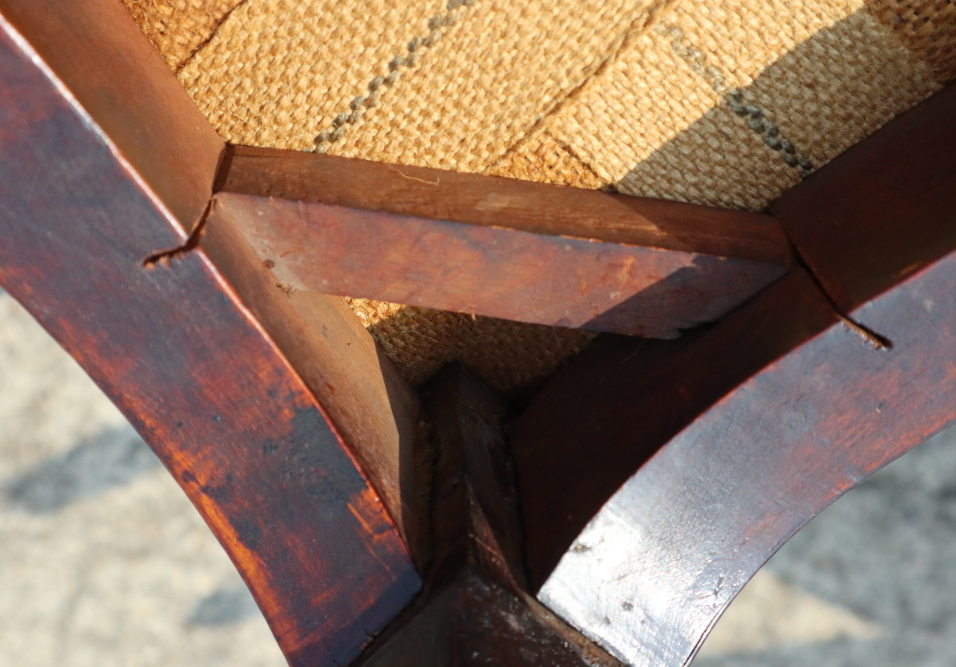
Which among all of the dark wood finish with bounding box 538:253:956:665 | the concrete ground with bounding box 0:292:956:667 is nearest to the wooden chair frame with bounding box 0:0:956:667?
the dark wood finish with bounding box 538:253:956:665

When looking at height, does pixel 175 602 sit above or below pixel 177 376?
below

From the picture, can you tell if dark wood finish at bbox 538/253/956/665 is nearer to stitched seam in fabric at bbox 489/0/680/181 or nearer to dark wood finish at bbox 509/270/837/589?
dark wood finish at bbox 509/270/837/589

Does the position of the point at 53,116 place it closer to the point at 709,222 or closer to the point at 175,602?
the point at 709,222

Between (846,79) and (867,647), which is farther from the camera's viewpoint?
(867,647)

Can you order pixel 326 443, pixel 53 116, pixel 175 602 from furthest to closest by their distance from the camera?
pixel 175 602 → pixel 326 443 → pixel 53 116

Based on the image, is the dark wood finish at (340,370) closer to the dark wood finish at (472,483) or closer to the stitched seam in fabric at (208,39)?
the dark wood finish at (472,483)

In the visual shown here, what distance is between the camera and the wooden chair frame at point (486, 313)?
55cm

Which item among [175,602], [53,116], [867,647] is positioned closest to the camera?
[53,116]

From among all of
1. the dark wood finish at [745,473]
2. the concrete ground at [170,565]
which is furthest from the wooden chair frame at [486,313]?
the concrete ground at [170,565]

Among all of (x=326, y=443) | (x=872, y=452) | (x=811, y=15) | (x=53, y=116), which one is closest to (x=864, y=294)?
(x=872, y=452)

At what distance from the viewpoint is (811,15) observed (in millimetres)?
631

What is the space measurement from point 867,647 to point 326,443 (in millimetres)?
1799

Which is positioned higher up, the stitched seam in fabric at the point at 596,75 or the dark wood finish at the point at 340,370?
the stitched seam in fabric at the point at 596,75

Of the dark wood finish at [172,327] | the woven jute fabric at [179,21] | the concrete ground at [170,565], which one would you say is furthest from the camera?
the concrete ground at [170,565]
